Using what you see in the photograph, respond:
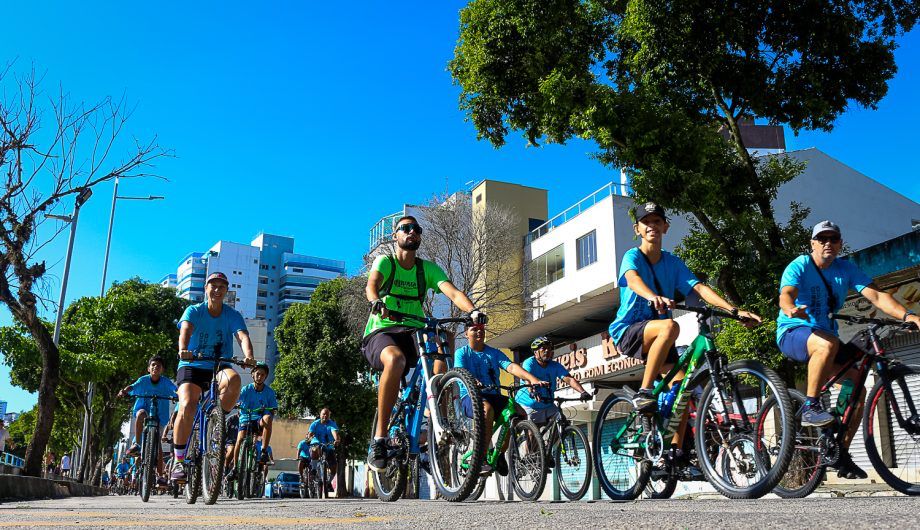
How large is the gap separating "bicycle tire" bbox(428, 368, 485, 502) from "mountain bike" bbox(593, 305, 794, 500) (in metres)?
1.10

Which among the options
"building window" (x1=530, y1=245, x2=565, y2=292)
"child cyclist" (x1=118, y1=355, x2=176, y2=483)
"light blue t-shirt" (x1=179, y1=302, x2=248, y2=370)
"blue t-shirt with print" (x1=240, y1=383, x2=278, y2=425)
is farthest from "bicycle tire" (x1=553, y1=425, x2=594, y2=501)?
"building window" (x1=530, y1=245, x2=565, y2=292)

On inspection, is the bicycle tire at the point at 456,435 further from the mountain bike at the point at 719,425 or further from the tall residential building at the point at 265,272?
the tall residential building at the point at 265,272

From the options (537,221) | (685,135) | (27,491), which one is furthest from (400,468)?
(537,221)

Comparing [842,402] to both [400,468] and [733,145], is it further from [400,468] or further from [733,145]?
[733,145]

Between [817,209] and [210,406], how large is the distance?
25959mm

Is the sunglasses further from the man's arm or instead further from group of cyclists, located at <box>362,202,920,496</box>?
the man's arm

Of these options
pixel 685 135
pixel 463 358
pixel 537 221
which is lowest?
pixel 463 358

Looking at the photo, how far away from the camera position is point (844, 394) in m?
5.67

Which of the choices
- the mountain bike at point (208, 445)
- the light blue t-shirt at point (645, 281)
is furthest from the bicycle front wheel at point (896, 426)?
the mountain bike at point (208, 445)

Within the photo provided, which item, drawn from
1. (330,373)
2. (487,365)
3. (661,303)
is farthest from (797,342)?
(330,373)

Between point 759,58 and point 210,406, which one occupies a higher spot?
point 759,58

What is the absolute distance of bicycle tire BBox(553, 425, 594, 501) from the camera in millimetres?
7410

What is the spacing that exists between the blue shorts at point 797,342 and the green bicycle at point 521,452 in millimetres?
2337

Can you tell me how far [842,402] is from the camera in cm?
566
